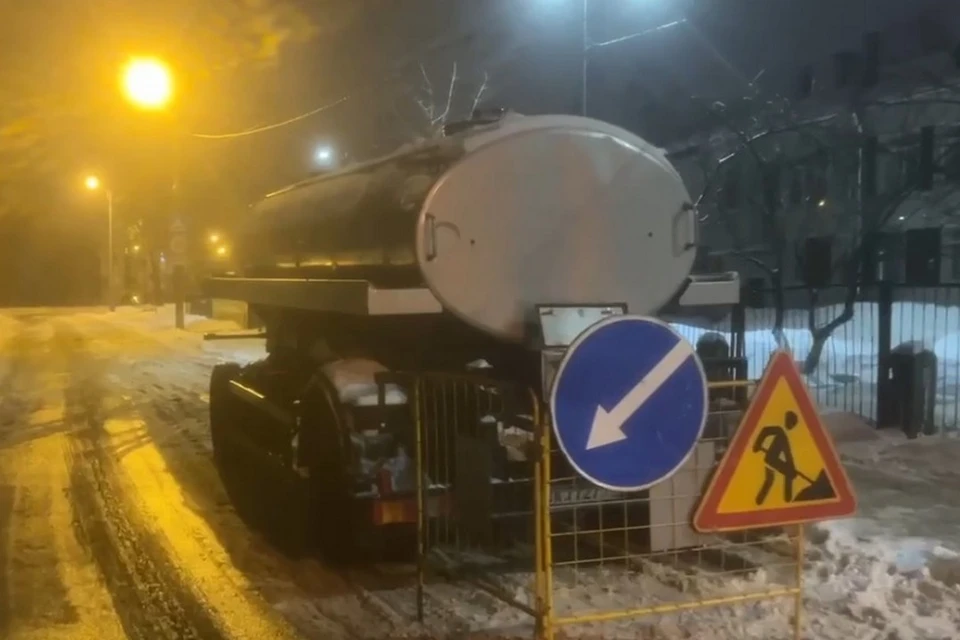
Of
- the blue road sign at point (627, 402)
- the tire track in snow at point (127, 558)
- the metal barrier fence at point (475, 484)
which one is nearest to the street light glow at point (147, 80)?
the tire track in snow at point (127, 558)

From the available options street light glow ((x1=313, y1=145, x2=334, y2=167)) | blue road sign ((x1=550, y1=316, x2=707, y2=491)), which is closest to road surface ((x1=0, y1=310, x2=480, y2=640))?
blue road sign ((x1=550, y1=316, x2=707, y2=491))

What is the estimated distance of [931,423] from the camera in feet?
37.4

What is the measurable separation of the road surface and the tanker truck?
1.98 ft

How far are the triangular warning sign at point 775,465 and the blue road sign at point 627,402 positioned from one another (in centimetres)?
21

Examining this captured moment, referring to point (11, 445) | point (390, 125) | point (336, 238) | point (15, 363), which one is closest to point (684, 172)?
point (390, 125)

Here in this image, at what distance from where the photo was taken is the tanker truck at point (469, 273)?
671cm

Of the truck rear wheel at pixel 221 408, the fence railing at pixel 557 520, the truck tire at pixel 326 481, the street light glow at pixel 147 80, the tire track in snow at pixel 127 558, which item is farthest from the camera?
the street light glow at pixel 147 80

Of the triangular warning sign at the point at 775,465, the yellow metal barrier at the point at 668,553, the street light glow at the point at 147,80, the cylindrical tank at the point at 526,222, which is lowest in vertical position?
the yellow metal barrier at the point at 668,553

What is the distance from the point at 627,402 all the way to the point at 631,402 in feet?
0.06

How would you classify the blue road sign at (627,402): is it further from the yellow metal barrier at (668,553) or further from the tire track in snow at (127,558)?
the tire track in snow at (127,558)

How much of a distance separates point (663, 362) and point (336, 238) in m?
4.11

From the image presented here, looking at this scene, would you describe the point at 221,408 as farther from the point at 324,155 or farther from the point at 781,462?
the point at 324,155

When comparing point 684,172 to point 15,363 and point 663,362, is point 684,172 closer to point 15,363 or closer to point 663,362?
point 15,363

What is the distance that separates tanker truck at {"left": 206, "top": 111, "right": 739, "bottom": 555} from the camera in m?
6.71
